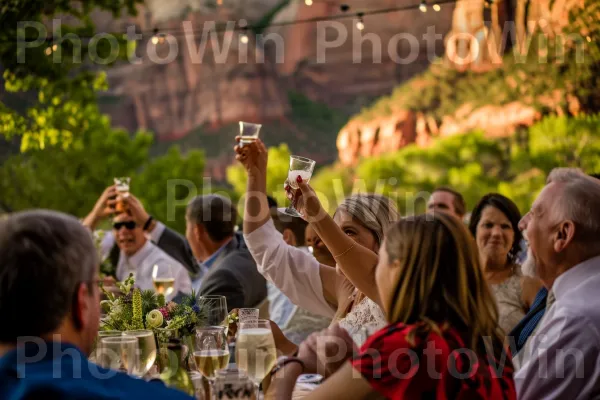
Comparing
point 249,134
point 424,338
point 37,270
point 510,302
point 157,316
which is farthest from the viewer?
point 510,302

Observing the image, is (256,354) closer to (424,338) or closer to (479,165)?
(424,338)

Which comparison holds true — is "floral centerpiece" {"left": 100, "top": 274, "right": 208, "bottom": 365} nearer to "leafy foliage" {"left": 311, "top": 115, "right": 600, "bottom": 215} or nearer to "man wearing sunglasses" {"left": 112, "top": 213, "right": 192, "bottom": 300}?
"man wearing sunglasses" {"left": 112, "top": 213, "right": 192, "bottom": 300}

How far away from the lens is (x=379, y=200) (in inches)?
113

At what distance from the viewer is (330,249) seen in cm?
245

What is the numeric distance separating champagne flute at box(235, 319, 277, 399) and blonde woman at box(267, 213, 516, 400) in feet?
0.38

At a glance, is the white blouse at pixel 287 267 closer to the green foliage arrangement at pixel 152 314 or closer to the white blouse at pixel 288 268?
the white blouse at pixel 288 268

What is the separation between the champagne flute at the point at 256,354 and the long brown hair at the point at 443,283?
378 millimetres

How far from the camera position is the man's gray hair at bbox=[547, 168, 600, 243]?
86.7 inches

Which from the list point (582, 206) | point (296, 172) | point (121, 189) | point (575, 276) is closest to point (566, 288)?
point (575, 276)

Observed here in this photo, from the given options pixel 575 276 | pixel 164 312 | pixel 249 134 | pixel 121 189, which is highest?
pixel 249 134

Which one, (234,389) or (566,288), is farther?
(566,288)

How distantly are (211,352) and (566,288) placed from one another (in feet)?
3.41

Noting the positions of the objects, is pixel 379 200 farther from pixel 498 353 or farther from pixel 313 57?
pixel 313 57

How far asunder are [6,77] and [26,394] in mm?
6618
